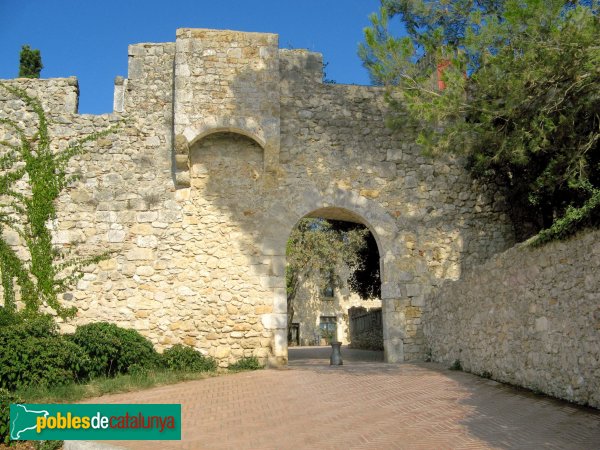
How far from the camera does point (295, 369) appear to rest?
34.6 ft

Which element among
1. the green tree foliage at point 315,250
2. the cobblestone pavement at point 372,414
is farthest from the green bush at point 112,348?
the green tree foliage at point 315,250

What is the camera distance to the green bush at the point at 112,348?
9.44 meters

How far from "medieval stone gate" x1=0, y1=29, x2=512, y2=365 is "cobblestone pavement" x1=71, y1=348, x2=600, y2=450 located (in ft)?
7.39

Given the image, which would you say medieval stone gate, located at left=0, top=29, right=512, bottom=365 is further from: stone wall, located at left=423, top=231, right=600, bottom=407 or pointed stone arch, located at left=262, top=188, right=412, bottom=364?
stone wall, located at left=423, top=231, right=600, bottom=407

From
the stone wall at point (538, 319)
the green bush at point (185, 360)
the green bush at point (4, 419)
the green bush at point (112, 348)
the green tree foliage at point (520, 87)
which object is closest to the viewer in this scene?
the stone wall at point (538, 319)

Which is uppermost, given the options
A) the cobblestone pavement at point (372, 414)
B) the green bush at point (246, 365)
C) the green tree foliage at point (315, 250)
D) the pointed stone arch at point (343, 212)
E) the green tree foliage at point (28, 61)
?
the green tree foliage at point (28, 61)

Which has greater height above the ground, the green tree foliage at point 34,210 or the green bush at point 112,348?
the green tree foliage at point 34,210

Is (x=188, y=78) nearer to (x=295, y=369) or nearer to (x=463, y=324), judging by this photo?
(x=295, y=369)

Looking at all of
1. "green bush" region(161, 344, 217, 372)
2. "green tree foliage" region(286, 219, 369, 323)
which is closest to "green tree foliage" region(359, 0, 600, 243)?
"green bush" region(161, 344, 217, 372)

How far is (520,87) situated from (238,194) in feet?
19.4

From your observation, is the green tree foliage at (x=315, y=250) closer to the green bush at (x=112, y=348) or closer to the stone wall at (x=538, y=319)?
the green bush at (x=112, y=348)

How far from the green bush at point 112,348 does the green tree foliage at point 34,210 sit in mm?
1143

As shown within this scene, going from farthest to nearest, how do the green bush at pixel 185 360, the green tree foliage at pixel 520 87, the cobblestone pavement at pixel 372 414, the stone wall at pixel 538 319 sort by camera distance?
the green bush at pixel 185 360, the green tree foliage at pixel 520 87, the stone wall at pixel 538 319, the cobblestone pavement at pixel 372 414

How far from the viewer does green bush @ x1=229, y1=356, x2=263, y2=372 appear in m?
10.7
